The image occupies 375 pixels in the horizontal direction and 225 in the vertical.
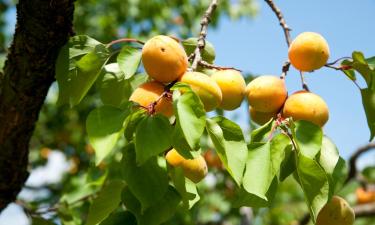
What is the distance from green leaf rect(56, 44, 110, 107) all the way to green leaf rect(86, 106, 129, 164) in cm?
20

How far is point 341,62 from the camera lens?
3.69ft

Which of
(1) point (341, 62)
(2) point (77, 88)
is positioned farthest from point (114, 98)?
(1) point (341, 62)

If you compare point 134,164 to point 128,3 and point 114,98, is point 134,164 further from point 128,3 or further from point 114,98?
point 128,3

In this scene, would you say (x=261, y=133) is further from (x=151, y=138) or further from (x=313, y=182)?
(x=151, y=138)

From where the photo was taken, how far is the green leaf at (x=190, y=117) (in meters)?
0.81

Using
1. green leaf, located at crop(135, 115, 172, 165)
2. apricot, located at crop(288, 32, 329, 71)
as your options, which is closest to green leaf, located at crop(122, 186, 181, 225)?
green leaf, located at crop(135, 115, 172, 165)

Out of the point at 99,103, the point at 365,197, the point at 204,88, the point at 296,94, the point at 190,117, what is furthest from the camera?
the point at 99,103

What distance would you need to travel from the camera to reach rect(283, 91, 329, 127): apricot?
1.01 meters

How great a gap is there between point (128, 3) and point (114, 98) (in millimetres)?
2685

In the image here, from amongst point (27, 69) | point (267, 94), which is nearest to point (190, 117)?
point (267, 94)

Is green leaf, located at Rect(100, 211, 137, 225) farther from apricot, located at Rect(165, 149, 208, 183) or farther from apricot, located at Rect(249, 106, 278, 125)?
apricot, located at Rect(249, 106, 278, 125)

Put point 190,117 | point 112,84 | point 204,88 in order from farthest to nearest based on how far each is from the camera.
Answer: point 112,84 < point 204,88 < point 190,117

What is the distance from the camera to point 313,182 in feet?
2.92

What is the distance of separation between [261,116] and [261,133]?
0.16 metres
